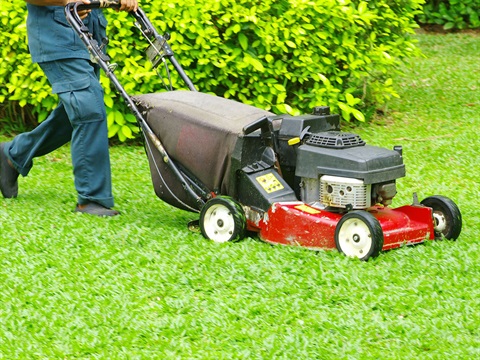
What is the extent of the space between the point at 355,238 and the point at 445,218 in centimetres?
64

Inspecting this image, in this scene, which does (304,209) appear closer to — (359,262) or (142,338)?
(359,262)

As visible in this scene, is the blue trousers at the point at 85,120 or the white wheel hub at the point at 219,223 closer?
the white wheel hub at the point at 219,223

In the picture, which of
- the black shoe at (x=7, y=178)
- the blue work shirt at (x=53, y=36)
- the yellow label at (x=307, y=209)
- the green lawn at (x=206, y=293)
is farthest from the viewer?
the black shoe at (x=7, y=178)

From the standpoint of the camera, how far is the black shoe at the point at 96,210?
212 inches

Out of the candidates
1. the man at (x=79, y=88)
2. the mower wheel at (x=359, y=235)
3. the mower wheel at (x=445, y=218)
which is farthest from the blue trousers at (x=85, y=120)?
the mower wheel at (x=445, y=218)

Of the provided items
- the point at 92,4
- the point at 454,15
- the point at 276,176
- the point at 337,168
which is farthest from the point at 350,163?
the point at 454,15

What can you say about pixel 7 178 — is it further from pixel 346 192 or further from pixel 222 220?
pixel 346 192

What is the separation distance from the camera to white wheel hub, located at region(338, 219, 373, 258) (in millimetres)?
4355

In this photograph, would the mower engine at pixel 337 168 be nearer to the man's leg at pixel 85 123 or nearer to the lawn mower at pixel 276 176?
the lawn mower at pixel 276 176

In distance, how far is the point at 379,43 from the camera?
8.14 meters

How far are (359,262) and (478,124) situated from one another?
13.2ft

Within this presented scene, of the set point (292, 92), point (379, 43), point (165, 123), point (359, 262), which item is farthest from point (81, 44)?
point (379, 43)

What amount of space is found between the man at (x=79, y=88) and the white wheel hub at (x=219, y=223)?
814 millimetres

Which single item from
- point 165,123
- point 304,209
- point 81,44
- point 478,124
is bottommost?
point 478,124
